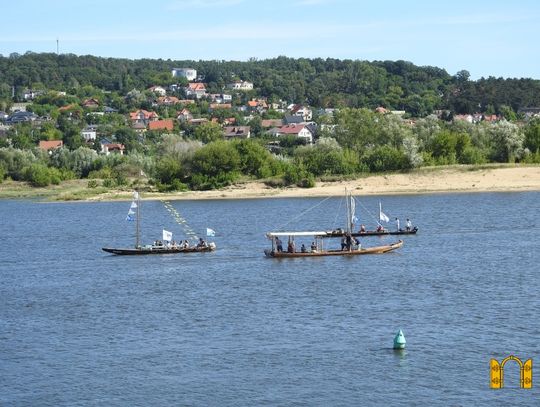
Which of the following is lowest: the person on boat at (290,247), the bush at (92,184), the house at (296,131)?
the person on boat at (290,247)

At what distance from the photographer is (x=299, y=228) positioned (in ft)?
296

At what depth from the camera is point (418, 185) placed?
396 feet

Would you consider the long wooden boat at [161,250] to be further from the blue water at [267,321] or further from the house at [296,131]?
the house at [296,131]

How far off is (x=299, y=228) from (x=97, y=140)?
106 meters

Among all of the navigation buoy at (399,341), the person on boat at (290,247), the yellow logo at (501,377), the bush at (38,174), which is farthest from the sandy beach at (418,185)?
the yellow logo at (501,377)

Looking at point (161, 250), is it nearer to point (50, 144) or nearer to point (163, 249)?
point (163, 249)

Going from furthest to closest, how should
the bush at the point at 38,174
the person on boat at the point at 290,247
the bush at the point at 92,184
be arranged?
1. the bush at the point at 38,174
2. the bush at the point at 92,184
3. the person on boat at the point at 290,247

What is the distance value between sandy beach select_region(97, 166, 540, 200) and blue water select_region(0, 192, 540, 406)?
94.1 feet

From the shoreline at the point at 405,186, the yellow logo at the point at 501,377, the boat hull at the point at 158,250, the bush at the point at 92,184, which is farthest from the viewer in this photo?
the bush at the point at 92,184

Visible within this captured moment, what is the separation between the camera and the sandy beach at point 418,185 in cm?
11831

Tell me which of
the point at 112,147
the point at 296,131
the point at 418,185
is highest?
the point at 296,131

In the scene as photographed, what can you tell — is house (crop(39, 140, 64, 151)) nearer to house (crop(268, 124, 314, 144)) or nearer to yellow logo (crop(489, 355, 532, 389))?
house (crop(268, 124, 314, 144))

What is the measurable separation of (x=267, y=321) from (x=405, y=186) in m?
71.5

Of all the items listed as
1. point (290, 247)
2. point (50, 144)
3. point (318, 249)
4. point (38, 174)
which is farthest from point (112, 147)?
point (290, 247)
